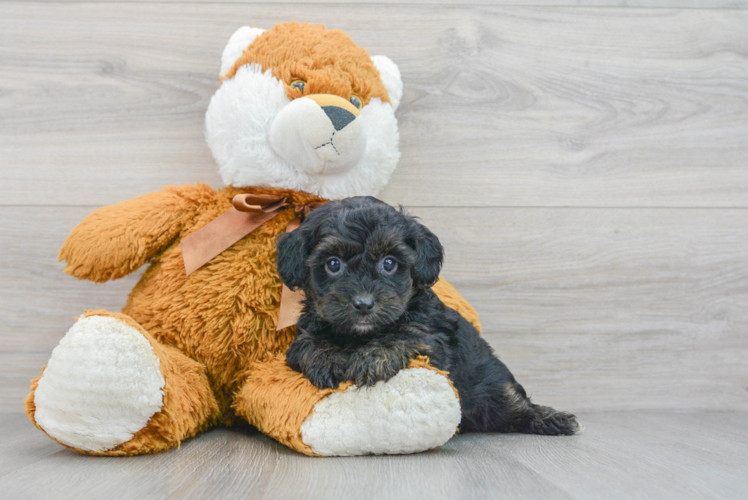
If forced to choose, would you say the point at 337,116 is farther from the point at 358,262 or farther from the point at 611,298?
the point at 611,298

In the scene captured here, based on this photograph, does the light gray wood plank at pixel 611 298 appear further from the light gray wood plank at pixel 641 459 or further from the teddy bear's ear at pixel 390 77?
the teddy bear's ear at pixel 390 77

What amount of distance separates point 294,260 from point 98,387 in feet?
1.56

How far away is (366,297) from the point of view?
1198 mm

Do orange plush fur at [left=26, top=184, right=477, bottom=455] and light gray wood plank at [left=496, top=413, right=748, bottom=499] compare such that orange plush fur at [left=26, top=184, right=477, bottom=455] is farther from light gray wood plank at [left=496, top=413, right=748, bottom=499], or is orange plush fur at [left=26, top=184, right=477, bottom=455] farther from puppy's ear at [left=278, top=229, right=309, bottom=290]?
light gray wood plank at [left=496, top=413, right=748, bottom=499]

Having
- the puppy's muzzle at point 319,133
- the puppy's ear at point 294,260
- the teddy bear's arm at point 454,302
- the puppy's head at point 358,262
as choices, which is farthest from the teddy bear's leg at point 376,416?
the puppy's muzzle at point 319,133

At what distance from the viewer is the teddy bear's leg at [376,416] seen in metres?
1.22

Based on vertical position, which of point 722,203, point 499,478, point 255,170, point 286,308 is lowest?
point 499,478

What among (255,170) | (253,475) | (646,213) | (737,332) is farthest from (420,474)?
(737,332)

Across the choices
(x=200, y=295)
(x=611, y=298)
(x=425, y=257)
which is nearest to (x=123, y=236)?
(x=200, y=295)

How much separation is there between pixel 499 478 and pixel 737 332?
4.44 feet

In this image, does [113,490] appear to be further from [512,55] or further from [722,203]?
[722,203]

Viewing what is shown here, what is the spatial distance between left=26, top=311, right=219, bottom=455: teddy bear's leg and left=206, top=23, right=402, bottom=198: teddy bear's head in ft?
1.81

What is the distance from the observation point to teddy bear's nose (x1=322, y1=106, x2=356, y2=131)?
144 cm

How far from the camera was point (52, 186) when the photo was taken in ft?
6.29
